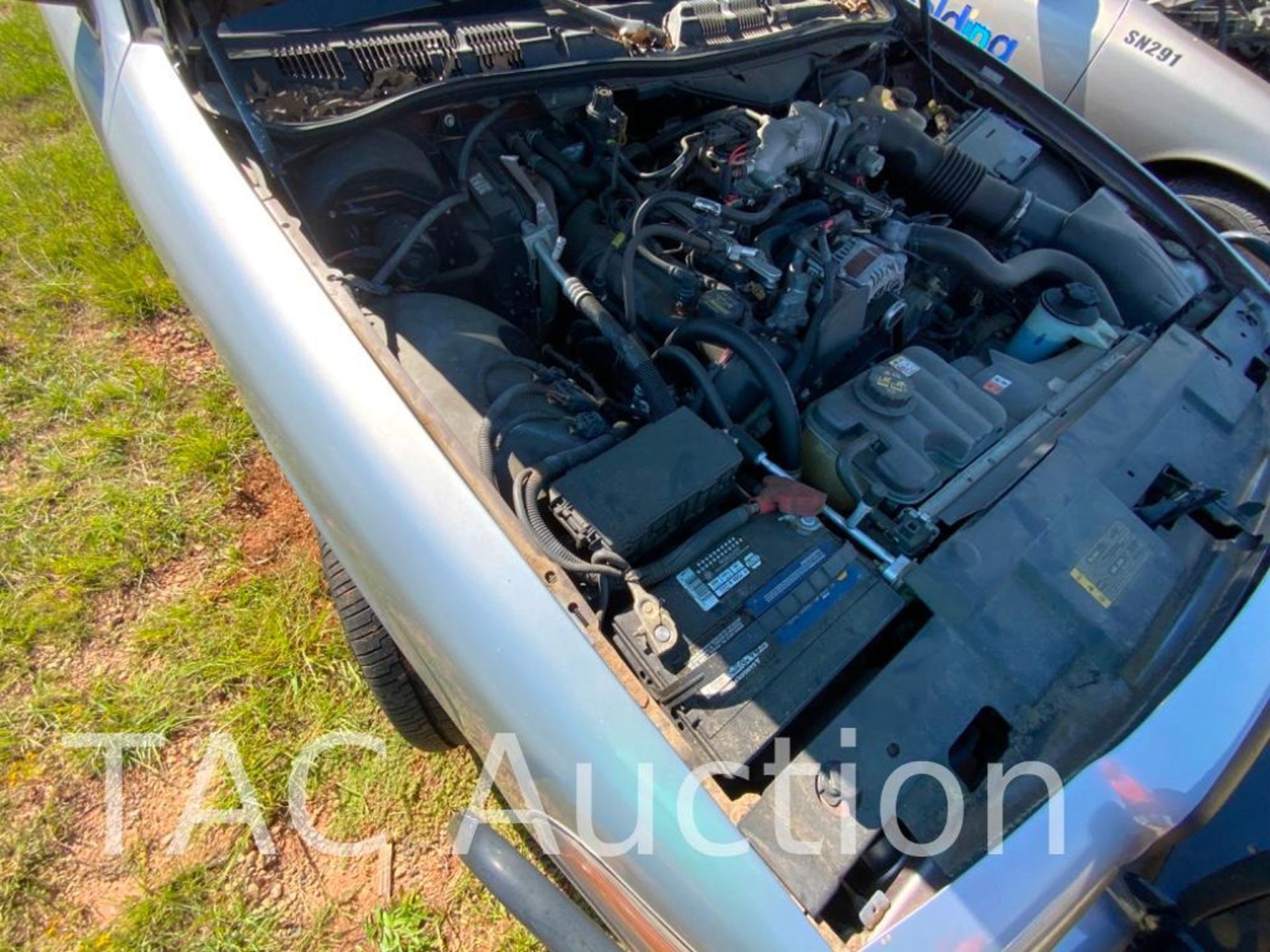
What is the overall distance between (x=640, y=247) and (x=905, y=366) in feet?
2.36

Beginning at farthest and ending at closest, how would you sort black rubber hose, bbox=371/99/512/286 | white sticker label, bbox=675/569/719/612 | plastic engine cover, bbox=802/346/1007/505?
black rubber hose, bbox=371/99/512/286 → plastic engine cover, bbox=802/346/1007/505 → white sticker label, bbox=675/569/719/612

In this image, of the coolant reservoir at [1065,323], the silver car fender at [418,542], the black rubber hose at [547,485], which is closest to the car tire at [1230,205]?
the coolant reservoir at [1065,323]

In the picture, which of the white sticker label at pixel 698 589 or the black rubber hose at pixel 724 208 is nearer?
the white sticker label at pixel 698 589

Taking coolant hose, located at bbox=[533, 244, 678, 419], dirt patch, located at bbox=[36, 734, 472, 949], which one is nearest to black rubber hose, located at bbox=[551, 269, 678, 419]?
coolant hose, located at bbox=[533, 244, 678, 419]

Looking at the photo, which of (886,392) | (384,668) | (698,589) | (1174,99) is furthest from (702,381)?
(1174,99)

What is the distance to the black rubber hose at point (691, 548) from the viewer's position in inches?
51.3

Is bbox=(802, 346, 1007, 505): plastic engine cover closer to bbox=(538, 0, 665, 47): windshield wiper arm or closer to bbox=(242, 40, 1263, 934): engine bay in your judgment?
bbox=(242, 40, 1263, 934): engine bay

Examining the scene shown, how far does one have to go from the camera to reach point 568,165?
6.74 ft

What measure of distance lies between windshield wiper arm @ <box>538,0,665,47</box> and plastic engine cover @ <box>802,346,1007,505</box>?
117 centimetres

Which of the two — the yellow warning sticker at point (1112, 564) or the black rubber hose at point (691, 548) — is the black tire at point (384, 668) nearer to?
the black rubber hose at point (691, 548)

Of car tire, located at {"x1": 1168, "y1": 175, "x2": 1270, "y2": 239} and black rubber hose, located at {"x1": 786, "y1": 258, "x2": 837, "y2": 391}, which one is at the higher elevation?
black rubber hose, located at {"x1": 786, "y1": 258, "x2": 837, "y2": 391}

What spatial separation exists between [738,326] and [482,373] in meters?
0.62

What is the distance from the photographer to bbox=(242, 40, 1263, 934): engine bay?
124 centimetres

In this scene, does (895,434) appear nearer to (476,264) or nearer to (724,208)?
(724,208)
